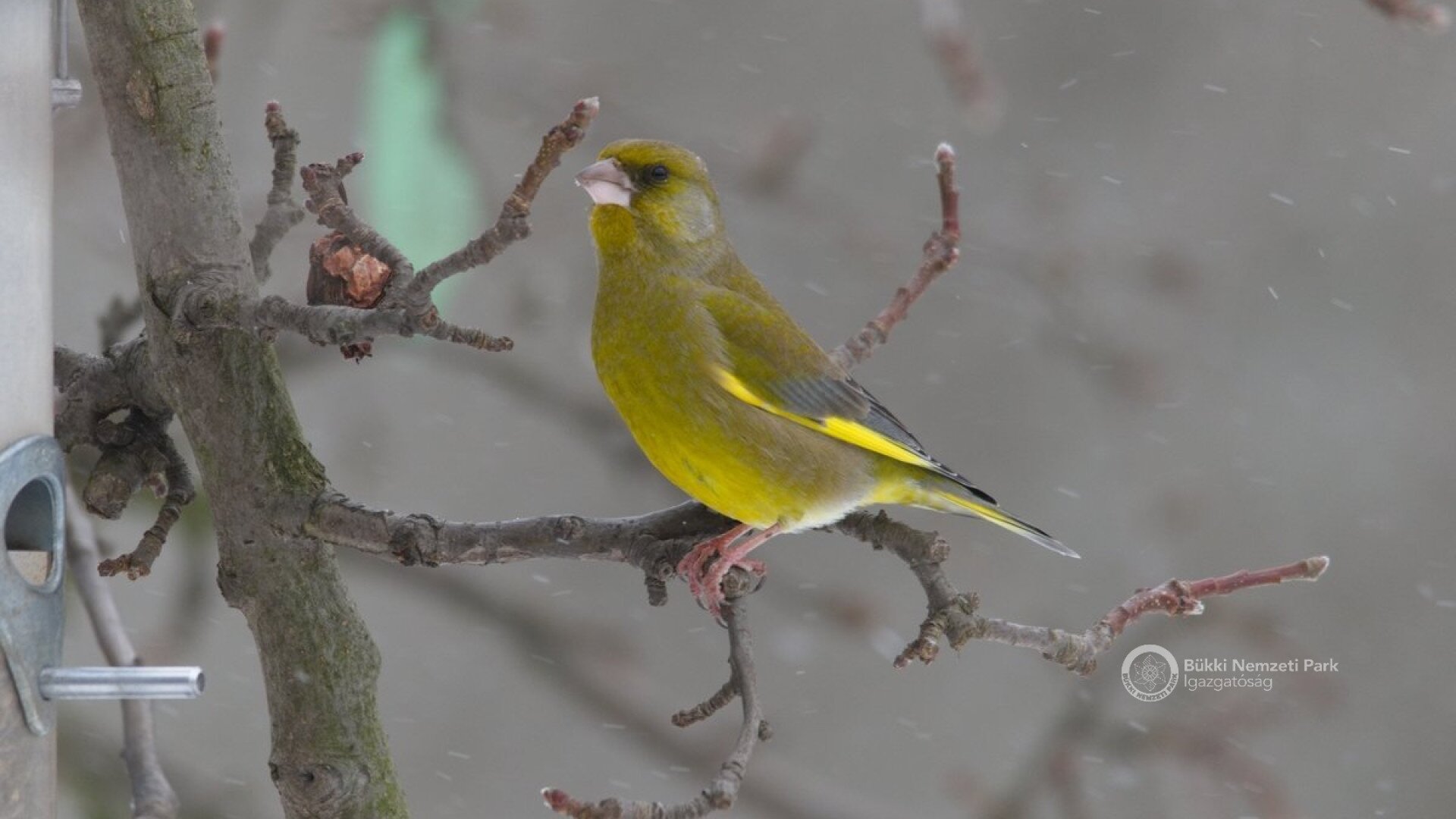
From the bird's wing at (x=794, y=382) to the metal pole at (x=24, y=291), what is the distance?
118 cm

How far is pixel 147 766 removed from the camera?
8.98ft

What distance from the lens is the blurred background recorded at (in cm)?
511

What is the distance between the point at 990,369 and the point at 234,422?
433 cm

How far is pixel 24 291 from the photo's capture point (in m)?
2.51

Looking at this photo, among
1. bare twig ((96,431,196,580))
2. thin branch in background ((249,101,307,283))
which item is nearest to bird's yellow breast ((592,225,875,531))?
thin branch in background ((249,101,307,283))

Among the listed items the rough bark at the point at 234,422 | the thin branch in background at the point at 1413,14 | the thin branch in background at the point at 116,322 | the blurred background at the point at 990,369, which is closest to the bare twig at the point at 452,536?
the rough bark at the point at 234,422

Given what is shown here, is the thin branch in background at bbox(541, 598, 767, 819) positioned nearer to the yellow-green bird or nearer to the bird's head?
the yellow-green bird

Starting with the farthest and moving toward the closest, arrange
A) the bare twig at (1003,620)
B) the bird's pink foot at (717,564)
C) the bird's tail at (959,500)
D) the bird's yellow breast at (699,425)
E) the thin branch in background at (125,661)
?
1. the bird's tail at (959,500)
2. the bird's yellow breast at (699,425)
3. the thin branch in background at (125,661)
4. the bird's pink foot at (717,564)
5. the bare twig at (1003,620)

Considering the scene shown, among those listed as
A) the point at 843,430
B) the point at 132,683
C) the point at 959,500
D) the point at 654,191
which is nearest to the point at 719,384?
the point at 843,430

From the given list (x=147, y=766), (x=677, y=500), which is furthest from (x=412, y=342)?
(x=147, y=766)

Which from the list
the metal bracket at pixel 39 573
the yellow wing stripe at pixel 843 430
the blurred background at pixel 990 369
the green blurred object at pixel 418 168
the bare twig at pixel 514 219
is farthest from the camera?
the blurred background at pixel 990 369

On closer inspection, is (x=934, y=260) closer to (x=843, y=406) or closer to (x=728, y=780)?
(x=843, y=406)

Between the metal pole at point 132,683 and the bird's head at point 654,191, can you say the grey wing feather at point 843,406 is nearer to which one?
the bird's head at point 654,191

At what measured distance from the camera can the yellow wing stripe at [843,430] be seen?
9.80 ft
